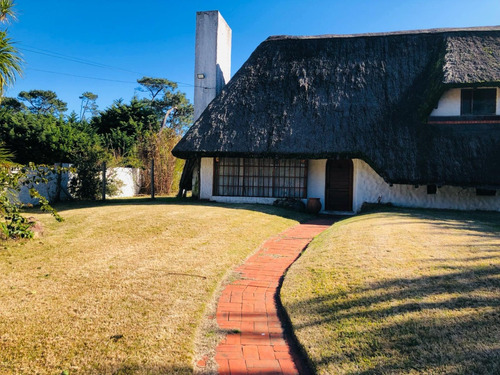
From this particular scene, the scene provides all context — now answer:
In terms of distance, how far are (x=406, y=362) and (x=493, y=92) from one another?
12.4 m

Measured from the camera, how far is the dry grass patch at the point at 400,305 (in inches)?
111

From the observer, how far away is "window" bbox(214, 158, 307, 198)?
44.9 ft

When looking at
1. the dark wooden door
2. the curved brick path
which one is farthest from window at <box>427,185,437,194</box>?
the curved brick path

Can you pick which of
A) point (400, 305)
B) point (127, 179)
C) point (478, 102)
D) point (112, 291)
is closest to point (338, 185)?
point (478, 102)

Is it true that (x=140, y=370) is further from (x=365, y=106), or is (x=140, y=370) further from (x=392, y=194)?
(x=365, y=106)

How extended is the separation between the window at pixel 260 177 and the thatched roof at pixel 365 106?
1248mm

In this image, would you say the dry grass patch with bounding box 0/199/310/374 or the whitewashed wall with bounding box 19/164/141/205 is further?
the whitewashed wall with bounding box 19/164/141/205

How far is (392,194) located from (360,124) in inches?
102

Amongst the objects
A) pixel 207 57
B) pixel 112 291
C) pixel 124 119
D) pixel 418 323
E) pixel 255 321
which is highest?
pixel 207 57

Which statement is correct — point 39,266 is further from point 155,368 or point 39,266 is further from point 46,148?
point 46,148

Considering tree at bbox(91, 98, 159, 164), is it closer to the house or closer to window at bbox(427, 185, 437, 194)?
the house

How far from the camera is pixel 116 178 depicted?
1639 centimetres

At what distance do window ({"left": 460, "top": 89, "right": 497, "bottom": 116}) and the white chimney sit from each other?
9404mm

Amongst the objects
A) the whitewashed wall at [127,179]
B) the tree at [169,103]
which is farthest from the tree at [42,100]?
the whitewashed wall at [127,179]
